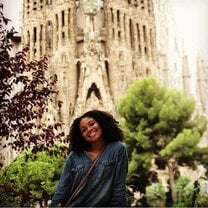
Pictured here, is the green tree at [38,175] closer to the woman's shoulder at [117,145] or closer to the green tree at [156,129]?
the green tree at [156,129]

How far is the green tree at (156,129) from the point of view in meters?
6.62

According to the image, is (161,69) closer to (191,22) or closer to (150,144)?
(150,144)

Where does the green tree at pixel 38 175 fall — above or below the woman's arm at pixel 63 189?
below

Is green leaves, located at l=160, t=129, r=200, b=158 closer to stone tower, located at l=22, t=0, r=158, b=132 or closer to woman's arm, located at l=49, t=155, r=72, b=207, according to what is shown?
stone tower, located at l=22, t=0, r=158, b=132

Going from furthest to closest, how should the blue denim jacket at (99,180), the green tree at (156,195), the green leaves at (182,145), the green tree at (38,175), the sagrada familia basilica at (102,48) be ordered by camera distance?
the sagrada familia basilica at (102,48), the green leaves at (182,145), the green tree at (156,195), the green tree at (38,175), the blue denim jacket at (99,180)

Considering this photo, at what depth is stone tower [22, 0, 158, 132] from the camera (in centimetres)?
745

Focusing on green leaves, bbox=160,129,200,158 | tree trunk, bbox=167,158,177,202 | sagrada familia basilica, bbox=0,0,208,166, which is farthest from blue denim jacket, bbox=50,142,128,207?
sagrada familia basilica, bbox=0,0,208,166

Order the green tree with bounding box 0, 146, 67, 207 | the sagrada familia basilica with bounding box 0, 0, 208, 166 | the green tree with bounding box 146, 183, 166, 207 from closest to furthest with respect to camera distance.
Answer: the green tree with bounding box 0, 146, 67, 207, the green tree with bounding box 146, 183, 166, 207, the sagrada familia basilica with bounding box 0, 0, 208, 166

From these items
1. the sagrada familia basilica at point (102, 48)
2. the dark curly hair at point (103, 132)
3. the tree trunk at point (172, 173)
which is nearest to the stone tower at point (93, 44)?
the sagrada familia basilica at point (102, 48)

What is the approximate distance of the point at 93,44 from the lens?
7672 millimetres

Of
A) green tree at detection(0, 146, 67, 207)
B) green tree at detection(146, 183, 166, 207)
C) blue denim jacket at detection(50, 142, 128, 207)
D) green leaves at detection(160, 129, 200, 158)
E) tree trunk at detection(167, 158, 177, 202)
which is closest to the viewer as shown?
blue denim jacket at detection(50, 142, 128, 207)

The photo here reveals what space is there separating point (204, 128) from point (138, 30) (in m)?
2.26

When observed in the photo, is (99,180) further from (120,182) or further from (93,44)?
(93,44)

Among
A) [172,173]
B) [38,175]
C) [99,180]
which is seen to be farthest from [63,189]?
[172,173]
